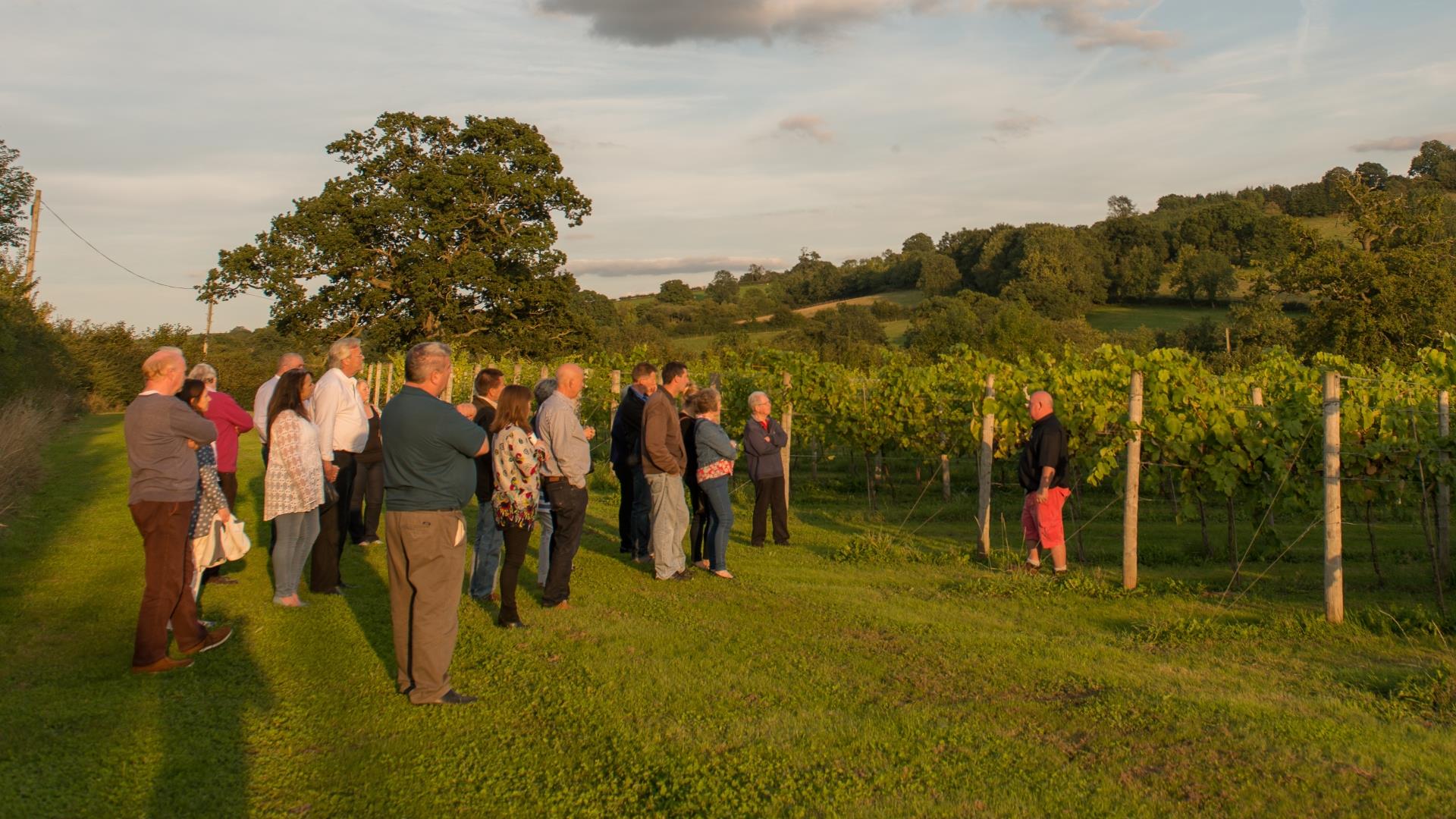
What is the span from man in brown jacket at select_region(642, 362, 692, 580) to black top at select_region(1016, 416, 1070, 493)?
2732 mm

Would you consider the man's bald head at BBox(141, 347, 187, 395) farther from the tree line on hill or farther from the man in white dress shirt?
the tree line on hill

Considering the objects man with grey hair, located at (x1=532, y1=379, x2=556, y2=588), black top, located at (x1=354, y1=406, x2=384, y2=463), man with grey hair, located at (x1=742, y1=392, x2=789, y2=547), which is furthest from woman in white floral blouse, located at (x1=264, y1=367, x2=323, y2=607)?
man with grey hair, located at (x1=742, y1=392, x2=789, y2=547)

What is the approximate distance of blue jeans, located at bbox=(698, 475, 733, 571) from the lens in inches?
320

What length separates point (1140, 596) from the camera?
729 cm

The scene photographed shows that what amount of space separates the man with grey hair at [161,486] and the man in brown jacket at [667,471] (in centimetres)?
314

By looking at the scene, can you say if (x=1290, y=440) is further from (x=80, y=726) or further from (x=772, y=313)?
(x=772, y=313)

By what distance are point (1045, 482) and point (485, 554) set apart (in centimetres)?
423

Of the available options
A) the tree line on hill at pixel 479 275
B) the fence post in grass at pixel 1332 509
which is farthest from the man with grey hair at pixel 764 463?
the tree line on hill at pixel 479 275

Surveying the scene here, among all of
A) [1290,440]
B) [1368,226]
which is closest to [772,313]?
[1368,226]

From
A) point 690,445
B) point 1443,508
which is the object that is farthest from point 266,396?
point 1443,508

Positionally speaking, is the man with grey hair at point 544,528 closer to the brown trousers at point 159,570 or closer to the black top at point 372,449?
the black top at point 372,449

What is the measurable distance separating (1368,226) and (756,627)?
41119 mm

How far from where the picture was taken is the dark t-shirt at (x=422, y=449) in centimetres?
480

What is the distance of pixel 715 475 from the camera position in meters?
8.26
